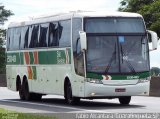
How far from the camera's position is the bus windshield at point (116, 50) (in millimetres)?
23391

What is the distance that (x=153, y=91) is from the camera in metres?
33.5

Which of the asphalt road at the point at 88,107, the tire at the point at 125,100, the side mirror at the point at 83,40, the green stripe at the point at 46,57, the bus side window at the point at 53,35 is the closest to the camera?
the asphalt road at the point at 88,107

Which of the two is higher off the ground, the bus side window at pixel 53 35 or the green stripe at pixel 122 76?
the bus side window at pixel 53 35

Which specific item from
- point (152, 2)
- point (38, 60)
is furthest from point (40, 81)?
point (152, 2)

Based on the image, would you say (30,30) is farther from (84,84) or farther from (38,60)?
(84,84)

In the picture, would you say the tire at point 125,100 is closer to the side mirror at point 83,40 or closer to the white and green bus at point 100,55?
the white and green bus at point 100,55

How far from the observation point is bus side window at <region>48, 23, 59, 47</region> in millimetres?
26091

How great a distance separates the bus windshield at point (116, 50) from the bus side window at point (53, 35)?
2621 millimetres

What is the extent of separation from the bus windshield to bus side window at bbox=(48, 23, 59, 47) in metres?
2.62

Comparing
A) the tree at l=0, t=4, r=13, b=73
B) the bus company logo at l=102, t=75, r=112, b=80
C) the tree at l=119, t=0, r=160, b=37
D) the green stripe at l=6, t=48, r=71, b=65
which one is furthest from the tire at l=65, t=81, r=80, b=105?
the tree at l=0, t=4, r=13, b=73

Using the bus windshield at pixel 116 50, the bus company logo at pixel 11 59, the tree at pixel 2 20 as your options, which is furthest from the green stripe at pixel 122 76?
the tree at pixel 2 20

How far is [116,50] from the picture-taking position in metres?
23.6

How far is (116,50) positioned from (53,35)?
11.9ft

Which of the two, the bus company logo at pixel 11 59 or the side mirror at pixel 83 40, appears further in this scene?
the bus company logo at pixel 11 59
